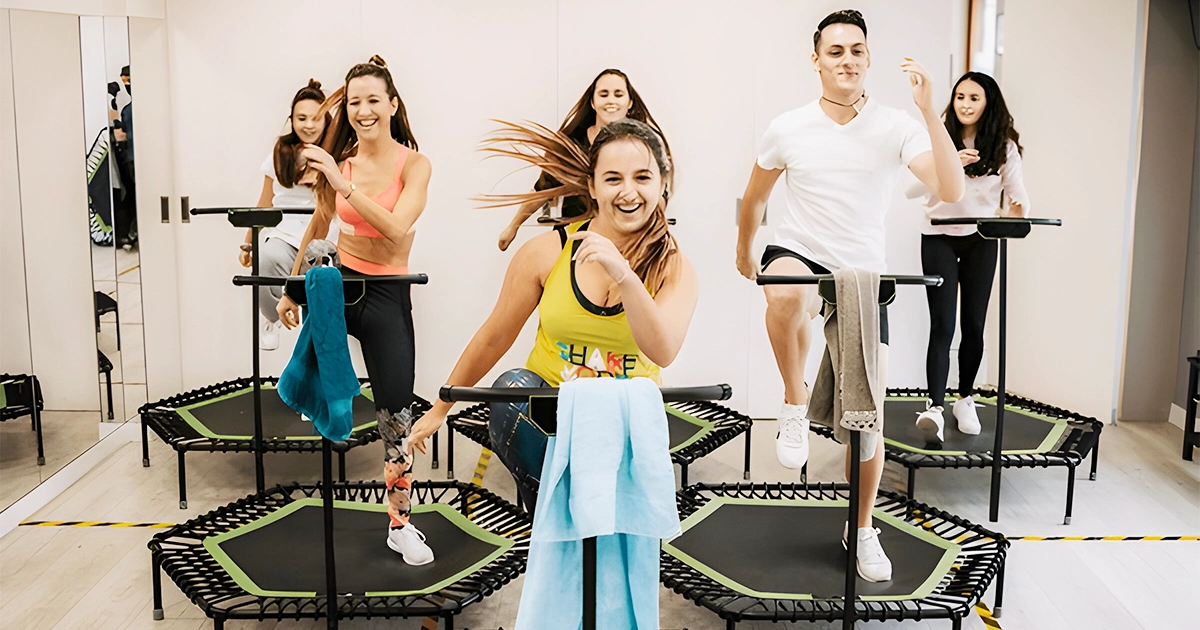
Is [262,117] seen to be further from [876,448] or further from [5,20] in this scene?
[876,448]

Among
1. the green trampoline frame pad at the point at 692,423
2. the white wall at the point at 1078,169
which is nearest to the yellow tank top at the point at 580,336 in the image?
the green trampoline frame pad at the point at 692,423

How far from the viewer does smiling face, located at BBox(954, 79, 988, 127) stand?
457 cm

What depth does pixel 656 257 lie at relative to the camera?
8.89 ft

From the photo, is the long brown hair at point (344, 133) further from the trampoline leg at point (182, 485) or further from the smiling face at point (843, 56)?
the smiling face at point (843, 56)

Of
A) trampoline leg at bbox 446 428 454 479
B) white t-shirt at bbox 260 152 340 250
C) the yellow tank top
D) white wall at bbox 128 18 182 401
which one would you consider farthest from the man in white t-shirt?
white wall at bbox 128 18 182 401

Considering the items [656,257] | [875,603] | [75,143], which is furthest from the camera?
[75,143]

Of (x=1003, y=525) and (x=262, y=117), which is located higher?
(x=262, y=117)

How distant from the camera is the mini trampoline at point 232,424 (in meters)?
4.29

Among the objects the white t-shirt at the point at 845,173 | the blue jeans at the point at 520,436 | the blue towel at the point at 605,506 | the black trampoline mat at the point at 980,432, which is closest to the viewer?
the blue towel at the point at 605,506

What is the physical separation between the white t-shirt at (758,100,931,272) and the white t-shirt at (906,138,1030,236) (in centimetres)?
118

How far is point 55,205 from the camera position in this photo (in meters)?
4.38

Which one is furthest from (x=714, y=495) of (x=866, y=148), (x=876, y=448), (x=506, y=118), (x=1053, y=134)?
(x=1053, y=134)

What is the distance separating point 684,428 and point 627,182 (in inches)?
92.8

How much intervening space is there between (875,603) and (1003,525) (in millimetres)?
1257
